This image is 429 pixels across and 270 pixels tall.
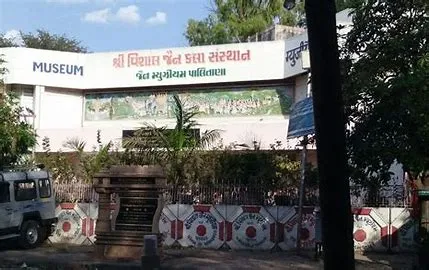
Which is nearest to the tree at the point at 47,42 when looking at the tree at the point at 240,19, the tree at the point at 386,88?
the tree at the point at 240,19

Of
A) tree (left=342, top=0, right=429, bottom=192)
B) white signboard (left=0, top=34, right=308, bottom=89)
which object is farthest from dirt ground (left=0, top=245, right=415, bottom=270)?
white signboard (left=0, top=34, right=308, bottom=89)

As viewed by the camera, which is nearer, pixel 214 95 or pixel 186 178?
pixel 186 178

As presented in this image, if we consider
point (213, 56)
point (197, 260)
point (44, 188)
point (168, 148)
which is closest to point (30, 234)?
point (44, 188)

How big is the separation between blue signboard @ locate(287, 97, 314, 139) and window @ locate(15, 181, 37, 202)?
26.0ft

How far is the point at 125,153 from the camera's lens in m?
22.3

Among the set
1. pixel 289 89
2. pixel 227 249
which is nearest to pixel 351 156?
pixel 227 249

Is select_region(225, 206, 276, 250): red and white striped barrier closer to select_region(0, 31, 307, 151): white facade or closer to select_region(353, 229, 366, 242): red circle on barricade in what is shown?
select_region(353, 229, 366, 242): red circle on barricade

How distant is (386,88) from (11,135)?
47.9 feet

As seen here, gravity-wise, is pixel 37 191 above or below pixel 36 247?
above

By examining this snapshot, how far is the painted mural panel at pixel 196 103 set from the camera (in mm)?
31922

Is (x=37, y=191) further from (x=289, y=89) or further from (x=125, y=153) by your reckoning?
(x=289, y=89)

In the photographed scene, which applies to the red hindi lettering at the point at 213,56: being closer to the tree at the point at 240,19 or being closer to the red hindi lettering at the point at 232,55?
the red hindi lettering at the point at 232,55

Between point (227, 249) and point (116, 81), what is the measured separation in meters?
16.3

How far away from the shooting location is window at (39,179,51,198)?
67.8 ft
